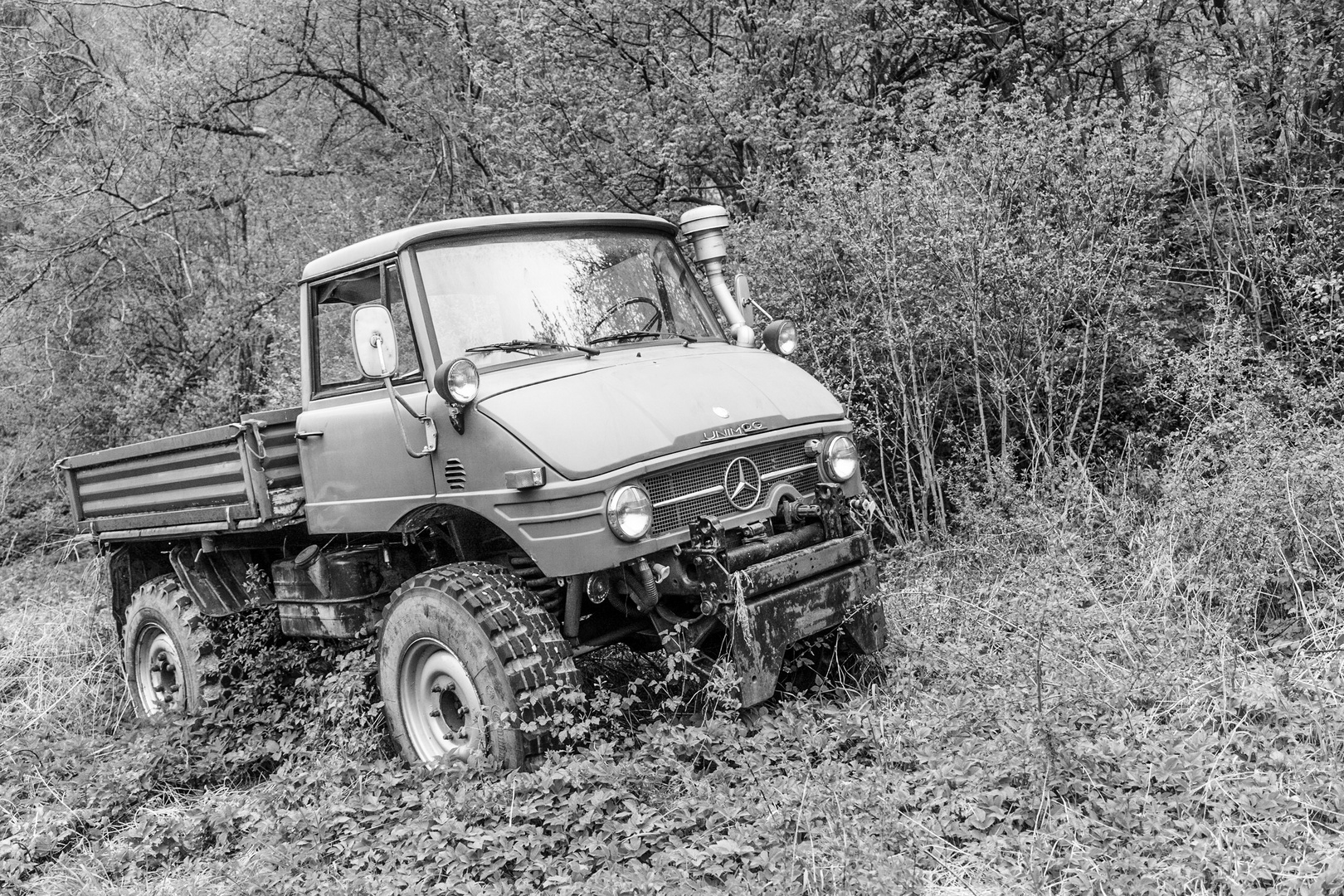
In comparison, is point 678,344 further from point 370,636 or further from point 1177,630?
point 1177,630

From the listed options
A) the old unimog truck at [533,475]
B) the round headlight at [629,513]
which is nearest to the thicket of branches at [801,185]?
the old unimog truck at [533,475]

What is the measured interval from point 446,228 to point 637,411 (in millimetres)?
1287

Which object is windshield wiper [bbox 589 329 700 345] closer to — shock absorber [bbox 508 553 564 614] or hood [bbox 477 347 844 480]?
hood [bbox 477 347 844 480]

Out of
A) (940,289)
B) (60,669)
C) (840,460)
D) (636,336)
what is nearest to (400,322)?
(636,336)

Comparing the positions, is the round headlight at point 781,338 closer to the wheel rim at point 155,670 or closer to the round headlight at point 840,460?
the round headlight at point 840,460

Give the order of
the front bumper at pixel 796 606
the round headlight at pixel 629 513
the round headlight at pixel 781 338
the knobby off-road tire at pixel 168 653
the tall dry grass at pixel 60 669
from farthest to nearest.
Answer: the tall dry grass at pixel 60 669
the knobby off-road tire at pixel 168 653
the round headlight at pixel 781 338
the front bumper at pixel 796 606
the round headlight at pixel 629 513

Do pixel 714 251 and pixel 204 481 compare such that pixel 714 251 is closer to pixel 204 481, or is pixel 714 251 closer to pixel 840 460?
pixel 840 460

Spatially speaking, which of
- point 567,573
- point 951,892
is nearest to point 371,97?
point 567,573

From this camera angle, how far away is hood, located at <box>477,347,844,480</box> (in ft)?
14.1

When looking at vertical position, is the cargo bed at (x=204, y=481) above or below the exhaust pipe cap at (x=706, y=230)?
below

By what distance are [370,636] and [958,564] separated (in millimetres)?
3596

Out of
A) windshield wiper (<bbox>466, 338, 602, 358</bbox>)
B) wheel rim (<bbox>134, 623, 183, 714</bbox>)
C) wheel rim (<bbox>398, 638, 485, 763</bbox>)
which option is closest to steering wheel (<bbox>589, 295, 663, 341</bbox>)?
windshield wiper (<bbox>466, 338, 602, 358</bbox>)

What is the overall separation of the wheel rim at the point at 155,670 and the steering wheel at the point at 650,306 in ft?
11.9

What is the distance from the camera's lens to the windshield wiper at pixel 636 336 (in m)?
5.05
